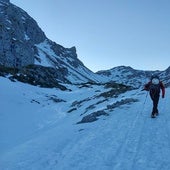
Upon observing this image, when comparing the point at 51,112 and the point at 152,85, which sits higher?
the point at 152,85

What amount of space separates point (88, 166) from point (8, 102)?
25.1m

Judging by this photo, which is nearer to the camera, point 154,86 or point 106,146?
point 106,146

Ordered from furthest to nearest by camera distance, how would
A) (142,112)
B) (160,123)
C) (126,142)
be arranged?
(142,112)
(160,123)
(126,142)

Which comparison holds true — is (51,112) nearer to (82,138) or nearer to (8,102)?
(8,102)

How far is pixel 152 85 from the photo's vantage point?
1758cm

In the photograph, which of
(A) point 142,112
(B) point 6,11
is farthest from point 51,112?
(B) point 6,11

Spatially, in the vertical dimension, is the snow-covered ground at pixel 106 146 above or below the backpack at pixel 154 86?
below

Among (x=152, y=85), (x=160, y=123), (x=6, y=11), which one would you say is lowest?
(x=160, y=123)

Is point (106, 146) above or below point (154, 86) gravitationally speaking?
below

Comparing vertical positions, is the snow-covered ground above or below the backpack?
below

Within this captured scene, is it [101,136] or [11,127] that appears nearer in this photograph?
[101,136]

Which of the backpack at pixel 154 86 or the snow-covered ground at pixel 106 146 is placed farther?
the backpack at pixel 154 86

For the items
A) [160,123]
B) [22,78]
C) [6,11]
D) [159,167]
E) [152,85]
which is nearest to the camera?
[159,167]

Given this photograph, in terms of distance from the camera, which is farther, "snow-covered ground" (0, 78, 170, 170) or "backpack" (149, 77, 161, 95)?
"backpack" (149, 77, 161, 95)
